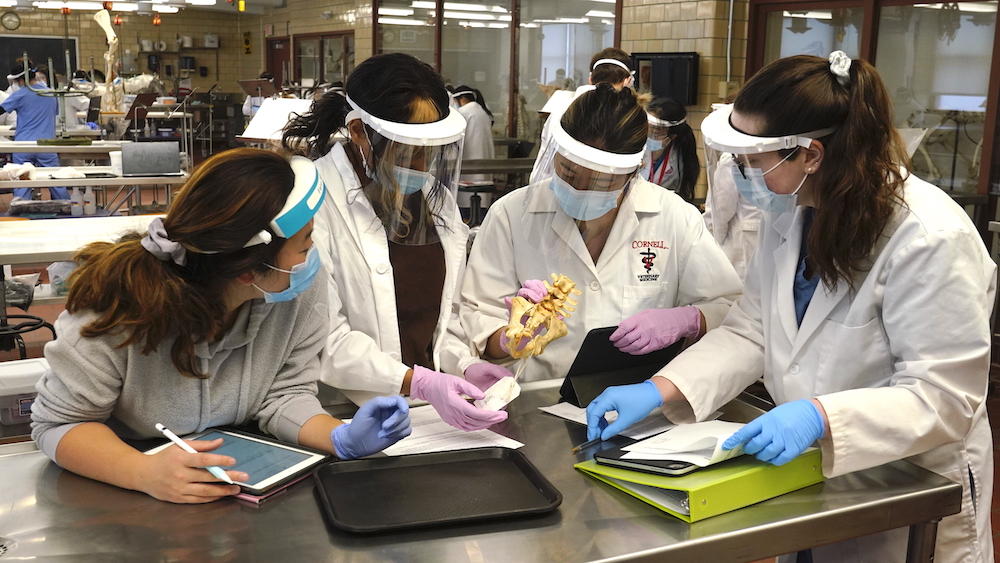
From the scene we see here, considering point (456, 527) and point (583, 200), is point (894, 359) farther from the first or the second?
point (456, 527)

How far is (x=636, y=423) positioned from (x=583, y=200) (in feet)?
1.70

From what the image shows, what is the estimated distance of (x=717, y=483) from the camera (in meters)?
1.28

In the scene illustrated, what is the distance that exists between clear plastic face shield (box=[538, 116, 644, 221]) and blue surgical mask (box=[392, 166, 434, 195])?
0.91ft

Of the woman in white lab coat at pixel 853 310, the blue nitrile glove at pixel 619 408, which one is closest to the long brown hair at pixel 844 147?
the woman in white lab coat at pixel 853 310

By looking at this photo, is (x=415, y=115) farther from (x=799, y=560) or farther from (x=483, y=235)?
(x=799, y=560)

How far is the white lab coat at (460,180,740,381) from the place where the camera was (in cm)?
200

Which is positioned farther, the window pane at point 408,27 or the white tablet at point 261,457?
the window pane at point 408,27

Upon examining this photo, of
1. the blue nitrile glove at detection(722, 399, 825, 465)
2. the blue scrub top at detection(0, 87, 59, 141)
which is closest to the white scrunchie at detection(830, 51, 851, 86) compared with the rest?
the blue nitrile glove at detection(722, 399, 825, 465)

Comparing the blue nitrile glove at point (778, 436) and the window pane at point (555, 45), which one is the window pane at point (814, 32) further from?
the blue nitrile glove at point (778, 436)

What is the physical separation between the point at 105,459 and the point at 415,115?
93 centimetres

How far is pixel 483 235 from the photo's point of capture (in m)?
2.08

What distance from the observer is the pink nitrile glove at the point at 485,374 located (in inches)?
70.7

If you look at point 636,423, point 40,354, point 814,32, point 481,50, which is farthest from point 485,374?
point 481,50

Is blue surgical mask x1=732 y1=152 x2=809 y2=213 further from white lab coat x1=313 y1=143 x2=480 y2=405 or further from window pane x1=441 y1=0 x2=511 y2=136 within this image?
window pane x1=441 y1=0 x2=511 y2=136
